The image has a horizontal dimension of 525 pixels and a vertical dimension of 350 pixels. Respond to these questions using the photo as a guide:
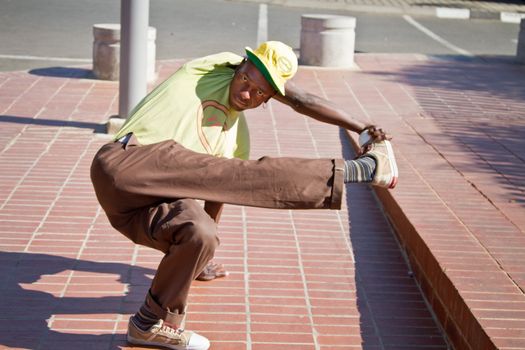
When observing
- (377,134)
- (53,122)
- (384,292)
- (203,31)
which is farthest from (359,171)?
(203,31)

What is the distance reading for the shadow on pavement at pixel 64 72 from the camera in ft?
33.9

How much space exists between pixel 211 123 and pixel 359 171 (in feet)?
2.36

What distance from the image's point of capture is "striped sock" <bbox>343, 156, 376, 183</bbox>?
13.0 feet

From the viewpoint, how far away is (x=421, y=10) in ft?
63.9

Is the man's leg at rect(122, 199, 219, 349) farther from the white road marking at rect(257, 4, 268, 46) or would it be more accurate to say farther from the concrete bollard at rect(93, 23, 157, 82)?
the white road marking at rect(257, 4, 268, 46)

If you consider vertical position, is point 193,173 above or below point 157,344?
above

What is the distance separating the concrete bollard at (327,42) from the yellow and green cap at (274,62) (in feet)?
22.7

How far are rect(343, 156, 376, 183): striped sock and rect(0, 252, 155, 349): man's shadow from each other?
1.27 metres

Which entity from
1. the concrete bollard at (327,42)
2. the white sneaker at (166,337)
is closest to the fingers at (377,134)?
the white sneaker at (166,337)

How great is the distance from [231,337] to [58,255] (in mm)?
1352

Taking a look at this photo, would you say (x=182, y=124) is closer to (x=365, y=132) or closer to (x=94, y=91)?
(x=365, y=132)

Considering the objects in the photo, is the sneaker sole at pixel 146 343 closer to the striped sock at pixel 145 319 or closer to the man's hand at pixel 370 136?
the striped sock at pixel 145 319

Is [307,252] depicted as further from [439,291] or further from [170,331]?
[170,331]

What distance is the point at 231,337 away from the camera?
4496 mm
